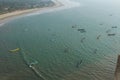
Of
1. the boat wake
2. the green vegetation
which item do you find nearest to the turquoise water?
the boat wake

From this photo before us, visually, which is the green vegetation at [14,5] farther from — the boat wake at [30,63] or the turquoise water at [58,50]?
the boat wake at [30,63]

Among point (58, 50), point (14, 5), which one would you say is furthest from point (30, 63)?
point (14, 5)

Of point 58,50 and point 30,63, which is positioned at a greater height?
point 30,63

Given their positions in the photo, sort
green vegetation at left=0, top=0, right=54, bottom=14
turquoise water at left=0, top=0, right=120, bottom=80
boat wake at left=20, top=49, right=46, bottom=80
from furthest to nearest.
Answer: green vegetation at left=0, top=0, right=54, bottom=14, turquoise water at left=0, top=0, right=120, bottom=80, boat wake at left=20, top=49, right=46, bottom=80

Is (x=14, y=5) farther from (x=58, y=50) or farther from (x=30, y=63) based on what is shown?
(x=30, y=63)

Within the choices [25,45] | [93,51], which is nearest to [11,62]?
[25,45]

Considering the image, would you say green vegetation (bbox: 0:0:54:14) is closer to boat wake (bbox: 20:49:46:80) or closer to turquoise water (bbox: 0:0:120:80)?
turquoise water (bbox: 0:0:120:80)

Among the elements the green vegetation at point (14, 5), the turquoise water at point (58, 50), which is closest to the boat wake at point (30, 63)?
the turquoise water at point (58, 50)

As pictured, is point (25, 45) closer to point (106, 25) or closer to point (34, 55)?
point (34, 55)
